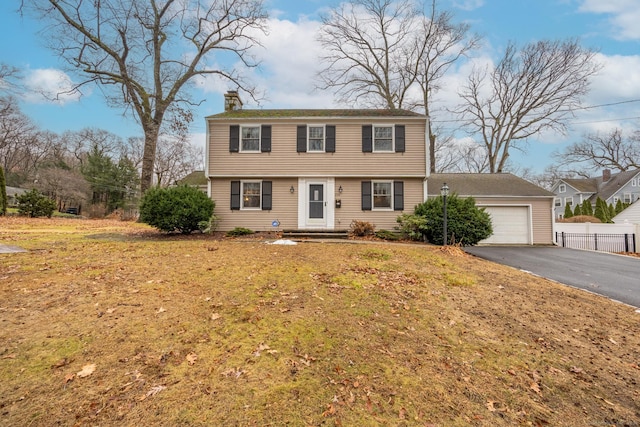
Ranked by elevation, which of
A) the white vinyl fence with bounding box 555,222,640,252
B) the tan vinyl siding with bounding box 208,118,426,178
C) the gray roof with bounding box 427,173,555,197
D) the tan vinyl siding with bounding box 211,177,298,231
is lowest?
the white vinyl fence with bounding box 555,222,640,252

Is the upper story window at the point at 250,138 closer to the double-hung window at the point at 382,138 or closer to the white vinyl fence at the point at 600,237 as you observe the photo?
the double-hung window at the point at 382,138

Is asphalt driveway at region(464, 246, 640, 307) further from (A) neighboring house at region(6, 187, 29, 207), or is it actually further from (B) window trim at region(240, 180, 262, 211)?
(A) neighboring house at region(6, 187, 29, 207)

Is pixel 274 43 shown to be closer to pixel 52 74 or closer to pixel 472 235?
pixel 52 74

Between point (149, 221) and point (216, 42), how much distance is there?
43.7 feet

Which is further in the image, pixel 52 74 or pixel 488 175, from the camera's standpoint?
pixel 488 175

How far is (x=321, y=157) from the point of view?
1290cm

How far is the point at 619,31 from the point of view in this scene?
1409cm

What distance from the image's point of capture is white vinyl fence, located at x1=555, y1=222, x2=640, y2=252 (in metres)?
14.1

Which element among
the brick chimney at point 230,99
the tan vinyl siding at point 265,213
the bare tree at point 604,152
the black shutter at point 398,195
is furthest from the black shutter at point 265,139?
the bare tree at point 604,152

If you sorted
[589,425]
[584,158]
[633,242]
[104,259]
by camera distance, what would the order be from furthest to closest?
[584,158]
[633,242]
[104,259]
[589,425]

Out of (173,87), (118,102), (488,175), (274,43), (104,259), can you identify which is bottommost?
(104,259)

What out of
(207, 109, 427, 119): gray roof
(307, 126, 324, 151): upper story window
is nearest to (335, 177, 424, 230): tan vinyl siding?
(307, 126, 324, 151): upper story window

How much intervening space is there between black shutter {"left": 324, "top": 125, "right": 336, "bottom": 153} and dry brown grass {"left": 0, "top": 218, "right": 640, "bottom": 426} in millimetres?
8438

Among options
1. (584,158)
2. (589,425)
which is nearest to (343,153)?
(589,425)
